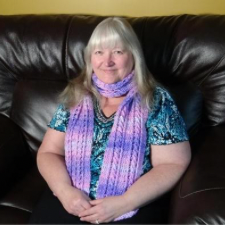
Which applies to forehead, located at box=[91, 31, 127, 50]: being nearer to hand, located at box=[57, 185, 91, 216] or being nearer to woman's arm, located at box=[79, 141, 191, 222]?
woman's arm, located at box=[79, 141, 191, 222]

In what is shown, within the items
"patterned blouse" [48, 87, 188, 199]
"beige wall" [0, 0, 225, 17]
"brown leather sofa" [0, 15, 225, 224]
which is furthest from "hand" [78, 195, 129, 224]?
"beige wall" [0, 0, 225, 17]

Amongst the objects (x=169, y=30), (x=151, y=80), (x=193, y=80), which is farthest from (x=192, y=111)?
(x=169, y=30)

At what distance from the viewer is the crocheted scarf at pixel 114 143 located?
1206mm

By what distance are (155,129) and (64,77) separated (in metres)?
0.60

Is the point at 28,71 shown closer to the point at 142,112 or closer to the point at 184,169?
the point at 142,112

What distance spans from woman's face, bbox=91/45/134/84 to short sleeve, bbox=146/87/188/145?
16 cm

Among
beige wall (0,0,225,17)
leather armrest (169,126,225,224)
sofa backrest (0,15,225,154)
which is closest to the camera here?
leather armrest (169,126,225,224)

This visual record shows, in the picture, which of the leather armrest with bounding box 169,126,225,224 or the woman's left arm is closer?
the leather armrest with bounding box 169,126,225,224

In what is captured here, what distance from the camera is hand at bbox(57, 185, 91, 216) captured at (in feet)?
3.76

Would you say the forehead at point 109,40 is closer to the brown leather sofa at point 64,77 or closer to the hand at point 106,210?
the brown leather sofa at point 64,77

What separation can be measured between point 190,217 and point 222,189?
0.50ft

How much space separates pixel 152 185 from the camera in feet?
3.80

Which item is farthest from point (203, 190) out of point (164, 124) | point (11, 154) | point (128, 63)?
point (11, 154)

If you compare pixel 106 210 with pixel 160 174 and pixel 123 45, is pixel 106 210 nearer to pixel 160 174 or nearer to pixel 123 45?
pixel 160 174
